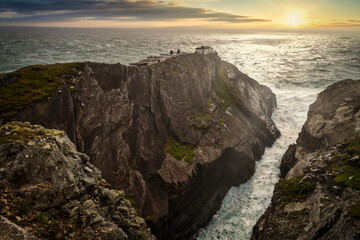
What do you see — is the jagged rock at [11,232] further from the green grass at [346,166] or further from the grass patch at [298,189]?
the green grass at [346,166]

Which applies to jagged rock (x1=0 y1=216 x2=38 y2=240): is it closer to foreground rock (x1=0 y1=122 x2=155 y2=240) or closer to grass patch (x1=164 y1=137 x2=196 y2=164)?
foreground rock (x1=0 y1=122 x2=155 y2=240)

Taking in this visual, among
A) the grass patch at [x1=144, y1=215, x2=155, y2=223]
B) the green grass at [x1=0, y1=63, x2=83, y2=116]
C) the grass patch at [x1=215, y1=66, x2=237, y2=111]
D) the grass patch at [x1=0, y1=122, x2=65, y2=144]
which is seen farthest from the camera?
the grass patch at [x1=215, y1=66, x2=237, y2=111]

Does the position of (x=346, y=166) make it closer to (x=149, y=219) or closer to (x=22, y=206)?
(x=149, y=219)

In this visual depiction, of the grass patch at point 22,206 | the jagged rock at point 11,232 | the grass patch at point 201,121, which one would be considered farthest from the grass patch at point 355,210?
the grass patch at point 201,121

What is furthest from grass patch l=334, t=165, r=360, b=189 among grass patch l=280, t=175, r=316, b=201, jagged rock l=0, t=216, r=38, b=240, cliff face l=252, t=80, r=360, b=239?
jagged rock l=0, t=216, r=38, b=240

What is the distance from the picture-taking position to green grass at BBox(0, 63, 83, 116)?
56.9ft

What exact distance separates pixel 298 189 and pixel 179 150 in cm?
1497

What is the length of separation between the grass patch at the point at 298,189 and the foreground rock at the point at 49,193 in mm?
14720

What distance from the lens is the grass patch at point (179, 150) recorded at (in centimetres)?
2902

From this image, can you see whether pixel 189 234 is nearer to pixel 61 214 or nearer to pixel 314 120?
pixel 61 214

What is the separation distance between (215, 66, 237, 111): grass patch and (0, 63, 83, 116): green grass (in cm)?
2636

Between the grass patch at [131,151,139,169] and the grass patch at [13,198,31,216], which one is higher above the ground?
the grass patch at [13,198,31,216]

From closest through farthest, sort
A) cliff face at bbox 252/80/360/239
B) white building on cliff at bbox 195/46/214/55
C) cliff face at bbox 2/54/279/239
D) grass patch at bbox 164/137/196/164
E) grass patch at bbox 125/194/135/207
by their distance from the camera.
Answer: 1. cliff face at bbox 252/80/360/239
2. cliff face at bbox 2/54/279/239
3. grass patch at bbox 125/194/135/207
4. grass patch at bbox 164/137/196/164
5. white building on cliff at bbox 195/46/214/55

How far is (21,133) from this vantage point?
13.3 meters
